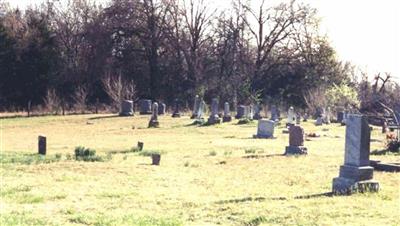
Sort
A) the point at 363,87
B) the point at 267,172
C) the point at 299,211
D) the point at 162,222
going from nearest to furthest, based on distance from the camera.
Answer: the point at 162,222 < the point at 299,211 < the point at 267,172 < the point at 363,87

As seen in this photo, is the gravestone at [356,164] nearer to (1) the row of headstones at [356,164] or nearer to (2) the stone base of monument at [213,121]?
(1) the row of headstones at [356,164]

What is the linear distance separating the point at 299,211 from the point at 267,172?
531 centimetres

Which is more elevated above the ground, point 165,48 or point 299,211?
point 165,48

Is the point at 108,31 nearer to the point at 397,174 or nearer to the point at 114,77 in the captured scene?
the point at 114,77

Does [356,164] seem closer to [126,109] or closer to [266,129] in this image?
[266,129]

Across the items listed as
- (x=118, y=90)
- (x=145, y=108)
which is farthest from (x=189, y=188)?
(x=118, y=90)


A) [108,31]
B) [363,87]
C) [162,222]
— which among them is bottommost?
[162,222]

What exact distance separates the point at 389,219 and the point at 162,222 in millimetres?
2981

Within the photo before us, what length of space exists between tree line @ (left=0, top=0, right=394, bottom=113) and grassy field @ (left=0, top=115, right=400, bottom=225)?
29795 millimetres

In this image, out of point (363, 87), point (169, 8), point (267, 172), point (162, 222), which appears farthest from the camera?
point (169, 8)

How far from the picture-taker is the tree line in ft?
170

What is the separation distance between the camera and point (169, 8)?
182 ft

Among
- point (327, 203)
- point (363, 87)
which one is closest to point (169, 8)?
point (363, 87)

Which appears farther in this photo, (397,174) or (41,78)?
(41,78)
